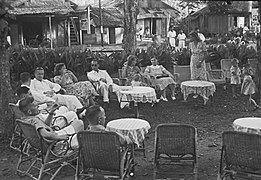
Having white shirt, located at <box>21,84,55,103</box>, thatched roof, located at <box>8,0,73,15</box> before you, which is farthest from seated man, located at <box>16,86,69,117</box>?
thatched roof, located at <box>8,0,73,15</box>

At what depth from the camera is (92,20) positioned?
34.9m

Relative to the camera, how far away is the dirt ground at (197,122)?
5.53 m

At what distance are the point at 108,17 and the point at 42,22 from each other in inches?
323

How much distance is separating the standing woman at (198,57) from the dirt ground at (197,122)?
63 cm

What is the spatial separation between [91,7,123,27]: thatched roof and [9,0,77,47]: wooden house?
2.76 m

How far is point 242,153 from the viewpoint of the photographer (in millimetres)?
4082

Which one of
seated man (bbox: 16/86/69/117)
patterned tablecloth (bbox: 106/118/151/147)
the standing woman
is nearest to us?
patterned tablecloth (bbox: 106/118/151/147)

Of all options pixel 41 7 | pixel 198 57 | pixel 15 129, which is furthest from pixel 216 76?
pixel 41 7

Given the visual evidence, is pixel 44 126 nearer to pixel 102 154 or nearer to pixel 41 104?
pixel 102 154

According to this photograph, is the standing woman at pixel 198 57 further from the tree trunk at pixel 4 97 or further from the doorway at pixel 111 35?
the doorway at pixel 111 35

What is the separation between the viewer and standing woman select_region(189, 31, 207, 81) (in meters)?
9.94

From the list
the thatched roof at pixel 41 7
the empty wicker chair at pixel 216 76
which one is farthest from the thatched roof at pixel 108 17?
the empty wicker chair at pixel 216 76

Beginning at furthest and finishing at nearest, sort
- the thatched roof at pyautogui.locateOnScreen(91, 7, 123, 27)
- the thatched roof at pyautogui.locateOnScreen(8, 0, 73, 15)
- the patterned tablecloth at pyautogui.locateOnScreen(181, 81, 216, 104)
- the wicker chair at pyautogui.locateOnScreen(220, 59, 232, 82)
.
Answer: the thatched roof at pyautogui.locateOnScreen(91, 7, 123, 27), the thatched roof at pyautogui.locateOnScreen(8, 0, 73, 15), the wicker chair at pyautogui.locateOnScreen(220, 59, 232, 82), the patterned tablecloth at pyautogui.locateOnScreen(181, 81, 216, 104)

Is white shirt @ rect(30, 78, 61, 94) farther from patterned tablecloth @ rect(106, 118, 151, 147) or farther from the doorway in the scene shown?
the doorway
